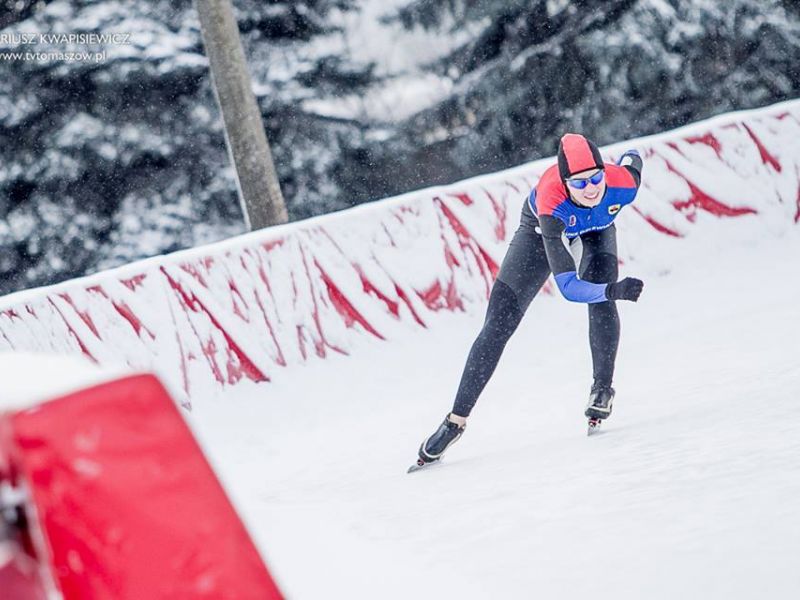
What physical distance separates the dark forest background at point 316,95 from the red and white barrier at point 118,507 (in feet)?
46.4

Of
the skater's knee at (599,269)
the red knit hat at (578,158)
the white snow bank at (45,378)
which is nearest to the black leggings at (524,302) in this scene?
the skater's knee at (599,269)

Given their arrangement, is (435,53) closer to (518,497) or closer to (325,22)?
(325,22)

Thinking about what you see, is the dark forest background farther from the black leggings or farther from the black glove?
the black glove

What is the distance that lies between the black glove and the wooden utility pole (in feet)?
22.0

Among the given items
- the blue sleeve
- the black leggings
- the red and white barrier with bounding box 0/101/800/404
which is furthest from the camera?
A: the red and white barrier with bounding box 0/101/800/404

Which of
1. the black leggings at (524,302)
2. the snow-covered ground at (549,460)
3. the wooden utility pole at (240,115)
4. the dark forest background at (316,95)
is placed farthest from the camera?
the dark forest background at (316,95)

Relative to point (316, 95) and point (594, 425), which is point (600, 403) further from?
point (316, 95)

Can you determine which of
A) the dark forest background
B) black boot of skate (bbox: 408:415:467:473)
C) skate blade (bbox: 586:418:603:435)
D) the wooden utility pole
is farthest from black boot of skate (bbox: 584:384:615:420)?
the dark forest background

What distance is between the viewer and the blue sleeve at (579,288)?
415cm

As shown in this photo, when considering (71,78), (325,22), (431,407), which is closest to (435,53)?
(325,22)

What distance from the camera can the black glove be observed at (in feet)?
13.1

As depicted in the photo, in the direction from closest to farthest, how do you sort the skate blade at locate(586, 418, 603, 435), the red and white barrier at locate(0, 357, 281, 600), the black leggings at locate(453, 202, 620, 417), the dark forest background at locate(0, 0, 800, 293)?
the red and white barrier at locate(0, 357, 281, 600), the skate blade at locate(586, 418, 603, 435), the black leggings at locate(453, 202, 620, 417), the dark forest background at locate(0, 0, 800, 293)

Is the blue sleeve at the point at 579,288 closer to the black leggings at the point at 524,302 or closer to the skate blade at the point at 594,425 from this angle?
the black leggings at the point at 524,302

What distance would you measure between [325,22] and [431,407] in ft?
32.8
